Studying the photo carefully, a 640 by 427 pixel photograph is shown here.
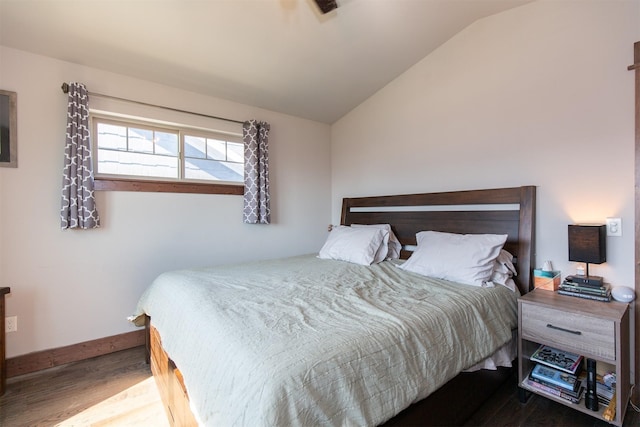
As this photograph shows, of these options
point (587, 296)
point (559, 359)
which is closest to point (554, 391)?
→ point (559, 359)

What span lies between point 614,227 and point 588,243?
9.1 inches

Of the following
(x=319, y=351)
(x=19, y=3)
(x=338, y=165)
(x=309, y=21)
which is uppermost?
(x=309, y=21)

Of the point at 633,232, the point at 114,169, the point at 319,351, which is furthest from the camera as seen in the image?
the point at 114,169

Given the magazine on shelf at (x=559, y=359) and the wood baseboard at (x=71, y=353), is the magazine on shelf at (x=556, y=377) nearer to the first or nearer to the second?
the magazine on shelf at (x=559, y=359)

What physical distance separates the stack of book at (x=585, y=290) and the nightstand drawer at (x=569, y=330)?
0.93 feet

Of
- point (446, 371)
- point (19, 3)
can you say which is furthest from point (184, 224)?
point (446, 371)

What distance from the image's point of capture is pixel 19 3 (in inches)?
66.3

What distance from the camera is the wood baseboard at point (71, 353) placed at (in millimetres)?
1998

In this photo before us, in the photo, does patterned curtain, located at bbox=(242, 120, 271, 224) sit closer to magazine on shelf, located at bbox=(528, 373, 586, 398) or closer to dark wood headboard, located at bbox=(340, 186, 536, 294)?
dark wood headboard, located at bbox=(340, 186, 536, 294)

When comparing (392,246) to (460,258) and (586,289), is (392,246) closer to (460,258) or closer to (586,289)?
(460,258)

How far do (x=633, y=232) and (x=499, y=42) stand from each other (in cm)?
161

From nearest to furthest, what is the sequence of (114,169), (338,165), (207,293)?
(207,293)
(114,169)
(338,165)

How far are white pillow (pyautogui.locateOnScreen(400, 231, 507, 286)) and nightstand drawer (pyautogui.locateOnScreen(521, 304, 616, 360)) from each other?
0.30m

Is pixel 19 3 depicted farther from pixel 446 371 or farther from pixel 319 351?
pixel 446 371
